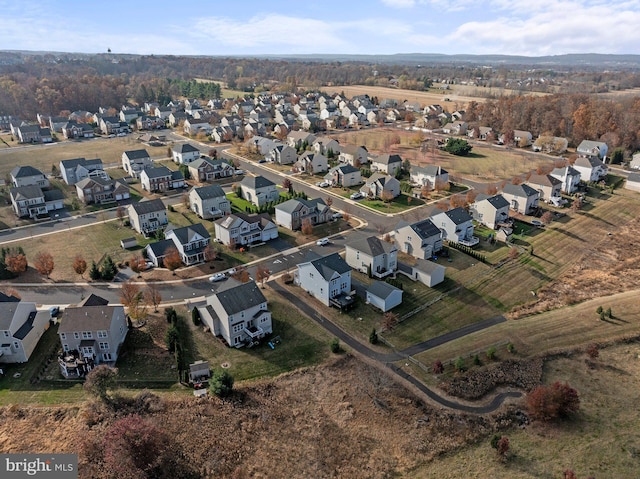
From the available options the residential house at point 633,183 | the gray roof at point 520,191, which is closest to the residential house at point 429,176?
the gray roof at point 520,191

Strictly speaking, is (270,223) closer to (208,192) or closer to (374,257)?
(208,192)

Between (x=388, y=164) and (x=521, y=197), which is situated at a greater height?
(x=388, y=164)

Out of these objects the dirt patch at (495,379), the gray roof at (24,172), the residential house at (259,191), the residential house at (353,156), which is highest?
the residential house at (353,156)

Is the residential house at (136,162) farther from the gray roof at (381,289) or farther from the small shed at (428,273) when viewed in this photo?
the small shed at (428,273)

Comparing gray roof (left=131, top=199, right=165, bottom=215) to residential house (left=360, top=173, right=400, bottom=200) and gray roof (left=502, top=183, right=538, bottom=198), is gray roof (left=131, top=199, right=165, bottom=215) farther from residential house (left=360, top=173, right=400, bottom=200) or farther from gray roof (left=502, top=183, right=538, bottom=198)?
gray roof (left=502, top=183, right=538, bottom=198)

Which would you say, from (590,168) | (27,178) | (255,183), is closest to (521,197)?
(590,168)

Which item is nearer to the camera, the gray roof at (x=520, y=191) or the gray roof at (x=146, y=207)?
the gray roof at (x=146, y=207)

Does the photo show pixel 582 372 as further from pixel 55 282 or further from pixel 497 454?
pixel 55 282

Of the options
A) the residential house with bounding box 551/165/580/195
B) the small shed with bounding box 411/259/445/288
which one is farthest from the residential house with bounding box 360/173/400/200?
the residential house with bounding box 551/165/580/195
